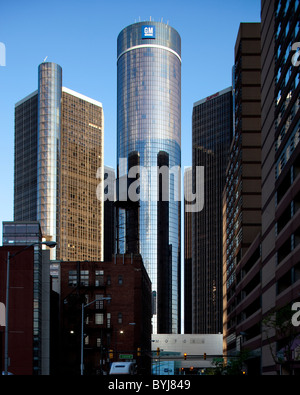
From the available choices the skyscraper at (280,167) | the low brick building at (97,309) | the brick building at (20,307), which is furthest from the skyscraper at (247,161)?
the brick building at (20,307)

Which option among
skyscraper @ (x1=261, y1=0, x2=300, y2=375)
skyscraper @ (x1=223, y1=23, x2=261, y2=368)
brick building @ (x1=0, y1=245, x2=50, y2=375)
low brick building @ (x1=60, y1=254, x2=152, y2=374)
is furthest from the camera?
skyscraper @ (x1=223, y1=23, x2=261, y2=368)

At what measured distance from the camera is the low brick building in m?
104

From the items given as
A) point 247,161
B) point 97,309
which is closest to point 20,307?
point 97,309

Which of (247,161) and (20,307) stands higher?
(247,161)

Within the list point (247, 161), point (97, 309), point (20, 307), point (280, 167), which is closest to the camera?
point (280, 167)

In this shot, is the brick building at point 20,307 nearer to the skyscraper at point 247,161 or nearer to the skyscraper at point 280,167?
the skyscraper at point 280,167

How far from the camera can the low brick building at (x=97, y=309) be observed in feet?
341

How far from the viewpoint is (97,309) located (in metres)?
107

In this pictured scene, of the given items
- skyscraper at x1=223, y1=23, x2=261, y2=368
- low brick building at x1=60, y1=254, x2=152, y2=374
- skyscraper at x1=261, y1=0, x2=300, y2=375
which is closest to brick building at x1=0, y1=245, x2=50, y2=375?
skyscraper at x1=261, y1=0, x2=300, y2=375

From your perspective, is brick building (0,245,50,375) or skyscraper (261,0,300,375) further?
brick building (0,245,50,375)

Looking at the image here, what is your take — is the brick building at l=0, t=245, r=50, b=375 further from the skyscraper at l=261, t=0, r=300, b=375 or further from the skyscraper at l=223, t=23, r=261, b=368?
the skyscraper at l=223, t=23, r=261, b=368

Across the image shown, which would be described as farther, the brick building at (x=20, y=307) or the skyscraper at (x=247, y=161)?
the skyscraper at (x=247, y=161)

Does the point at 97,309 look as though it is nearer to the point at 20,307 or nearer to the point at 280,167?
the point at 20,307
